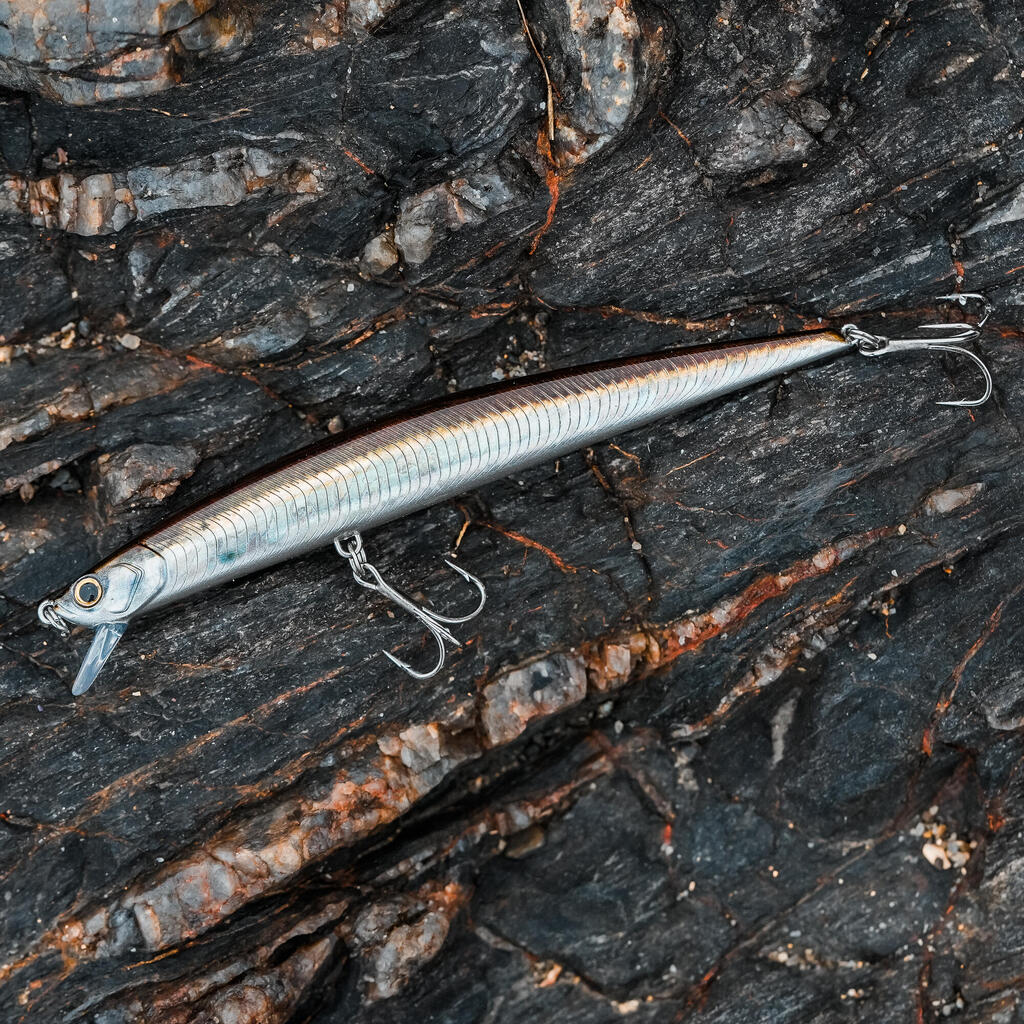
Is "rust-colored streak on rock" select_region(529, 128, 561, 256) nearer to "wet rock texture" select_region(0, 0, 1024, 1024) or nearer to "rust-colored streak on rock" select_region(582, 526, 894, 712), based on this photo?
"wet rock texture" select_region(0, 0, 1024, 1024)

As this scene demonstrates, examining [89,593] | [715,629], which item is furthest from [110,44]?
[715,629]

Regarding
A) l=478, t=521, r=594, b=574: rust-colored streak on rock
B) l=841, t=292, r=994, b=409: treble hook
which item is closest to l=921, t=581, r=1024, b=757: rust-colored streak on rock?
l=841, t=292, r=994, b=409: treble hook

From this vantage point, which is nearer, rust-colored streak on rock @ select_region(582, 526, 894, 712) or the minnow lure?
the minnow lure

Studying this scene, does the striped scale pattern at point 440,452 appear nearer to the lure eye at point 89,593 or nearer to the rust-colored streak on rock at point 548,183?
the lure eye at point 89,593

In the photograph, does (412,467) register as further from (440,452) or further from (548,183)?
(548,183)

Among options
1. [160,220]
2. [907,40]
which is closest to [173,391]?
[160,220]

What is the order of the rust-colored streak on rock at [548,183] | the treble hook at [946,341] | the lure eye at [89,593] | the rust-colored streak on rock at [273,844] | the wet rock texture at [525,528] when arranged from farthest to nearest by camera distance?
1. the treble hook at [946,341]
2. the rust-colored streak on rock at [273,844]
3. the rust-colored streak on rock at [548,183]
4. the wet rock texture at [525,528]
5. the lure eye at [89,593]

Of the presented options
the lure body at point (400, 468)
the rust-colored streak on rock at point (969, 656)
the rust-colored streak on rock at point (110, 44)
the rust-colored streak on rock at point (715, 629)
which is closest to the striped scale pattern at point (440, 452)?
the lure body at point (400, 468)
